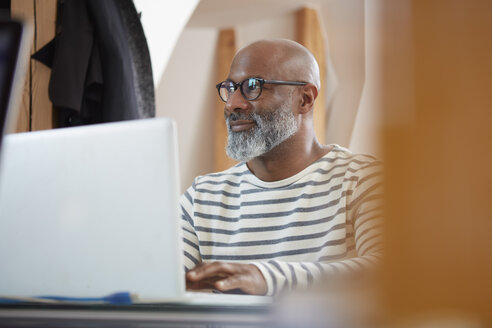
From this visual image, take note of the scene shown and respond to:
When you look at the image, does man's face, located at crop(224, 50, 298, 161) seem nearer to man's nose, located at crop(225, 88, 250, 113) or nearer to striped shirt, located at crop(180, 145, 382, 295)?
man's nose, located at crop(225, 88, 250, 113)

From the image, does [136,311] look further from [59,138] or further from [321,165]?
[321,165]

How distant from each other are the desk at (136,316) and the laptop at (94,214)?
0.03m

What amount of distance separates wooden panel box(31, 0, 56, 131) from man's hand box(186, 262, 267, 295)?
3.36ft

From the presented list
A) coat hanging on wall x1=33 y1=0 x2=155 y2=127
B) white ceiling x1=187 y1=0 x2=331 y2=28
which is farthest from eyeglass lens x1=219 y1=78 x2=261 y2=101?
white ceiling x1=187 y1=0 x2=331 y2=28

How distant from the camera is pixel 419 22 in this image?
0.37 meters

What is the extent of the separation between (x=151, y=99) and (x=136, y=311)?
1305 millimetres

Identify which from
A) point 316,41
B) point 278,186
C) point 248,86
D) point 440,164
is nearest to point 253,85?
point 248,86

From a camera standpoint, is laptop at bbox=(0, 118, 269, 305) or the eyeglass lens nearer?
laptop at bbox=(0, 118, 269, 305)

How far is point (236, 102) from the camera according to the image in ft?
5.09

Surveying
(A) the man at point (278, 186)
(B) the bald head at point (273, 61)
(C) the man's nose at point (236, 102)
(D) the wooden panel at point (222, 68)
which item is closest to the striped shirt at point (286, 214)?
(A) the man at point (278, 186)

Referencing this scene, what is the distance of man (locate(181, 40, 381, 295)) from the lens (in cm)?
128

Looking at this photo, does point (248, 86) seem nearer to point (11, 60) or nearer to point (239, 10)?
point (11, 60)

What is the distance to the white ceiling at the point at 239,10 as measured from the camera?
11.2 ft

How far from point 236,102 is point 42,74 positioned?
647 millimetres
